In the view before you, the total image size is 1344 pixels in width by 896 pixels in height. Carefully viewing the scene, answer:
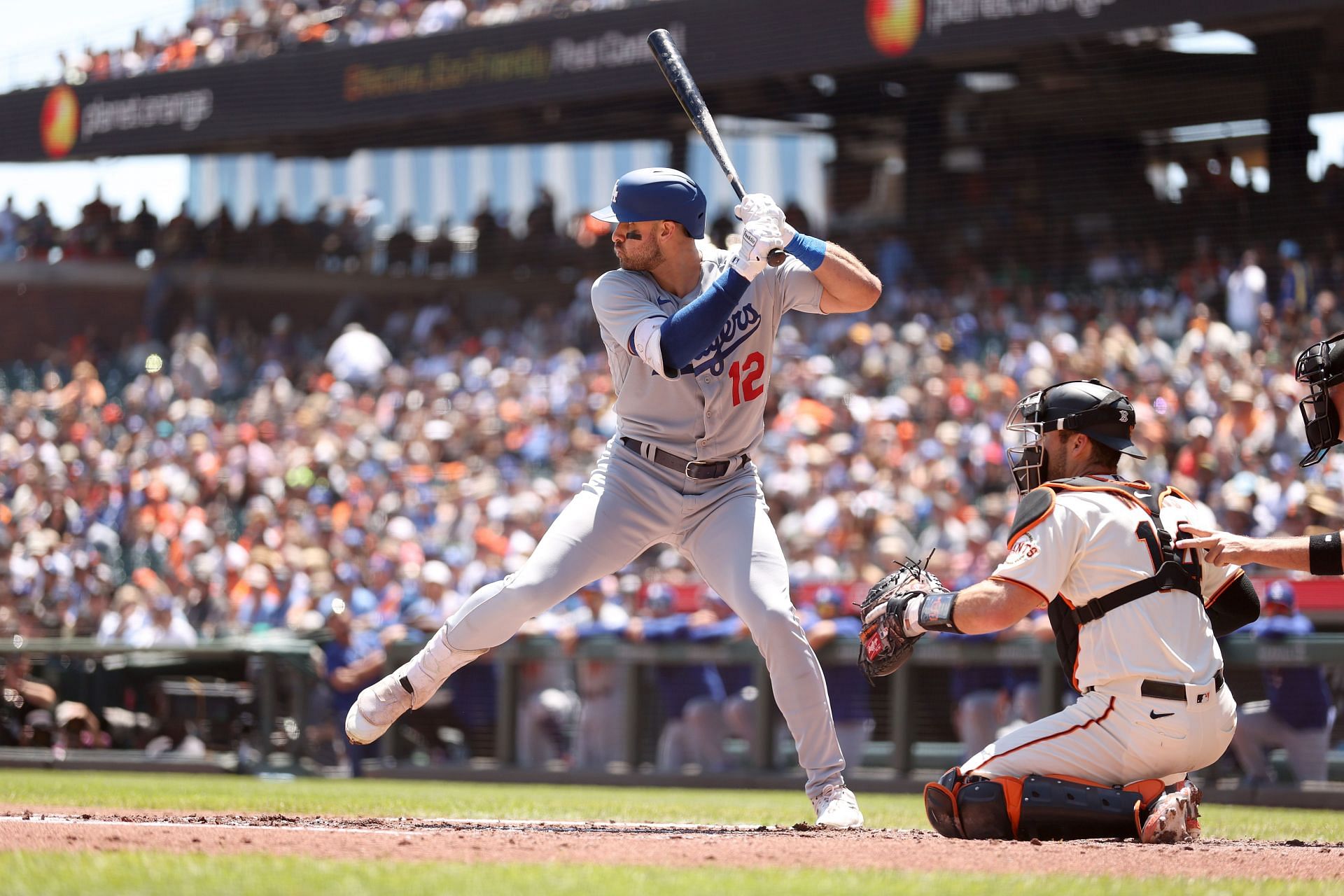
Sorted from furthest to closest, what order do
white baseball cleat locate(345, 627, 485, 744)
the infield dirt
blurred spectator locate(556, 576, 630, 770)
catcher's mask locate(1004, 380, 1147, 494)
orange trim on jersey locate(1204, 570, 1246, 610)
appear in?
blurred spectator locate(556, 576, 630, 770) → white baseball cleat locate(345, 627, 485, 744) → orange trim on jersey locate(1204, 570, 1246, 610) → catcher's mask locate(1004, 380, 1147, 494) → the infield dirt

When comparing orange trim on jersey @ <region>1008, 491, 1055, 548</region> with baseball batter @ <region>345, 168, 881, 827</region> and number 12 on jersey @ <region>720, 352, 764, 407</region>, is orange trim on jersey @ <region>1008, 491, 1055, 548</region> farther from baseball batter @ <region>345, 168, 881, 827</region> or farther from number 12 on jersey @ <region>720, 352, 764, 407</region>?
number 12 on jersey @ <region>720, 352, 764, 407</region>

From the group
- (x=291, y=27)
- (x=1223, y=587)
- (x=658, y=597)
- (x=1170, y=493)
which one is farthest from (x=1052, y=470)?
(x=291, y=27)

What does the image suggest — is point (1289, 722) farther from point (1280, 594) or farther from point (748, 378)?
point (748, 378)

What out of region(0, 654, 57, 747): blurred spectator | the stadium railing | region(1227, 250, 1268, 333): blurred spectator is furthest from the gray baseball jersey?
region(1227, 250, 1268, 333): blurred spectator

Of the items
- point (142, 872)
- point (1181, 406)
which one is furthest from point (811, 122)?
point (142, 872)

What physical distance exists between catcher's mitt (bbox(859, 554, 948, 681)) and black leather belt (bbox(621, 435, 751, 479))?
1.88 feet

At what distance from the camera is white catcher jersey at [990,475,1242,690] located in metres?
4.16

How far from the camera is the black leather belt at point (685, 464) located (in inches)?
188

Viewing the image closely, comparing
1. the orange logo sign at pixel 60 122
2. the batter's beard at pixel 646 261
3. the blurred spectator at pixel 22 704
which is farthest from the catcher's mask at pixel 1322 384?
the orange logo sign at pixel 60 122

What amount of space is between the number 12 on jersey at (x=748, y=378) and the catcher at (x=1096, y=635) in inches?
28.9

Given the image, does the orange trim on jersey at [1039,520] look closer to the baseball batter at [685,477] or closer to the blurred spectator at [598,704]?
the baseball batter at [685,477]

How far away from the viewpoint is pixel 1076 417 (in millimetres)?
4363

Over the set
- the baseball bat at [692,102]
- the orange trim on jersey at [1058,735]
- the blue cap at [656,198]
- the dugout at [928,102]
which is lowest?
the orange trim on jersey at [1058,735]

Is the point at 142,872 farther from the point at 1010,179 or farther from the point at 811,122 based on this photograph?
the point at 811,122
